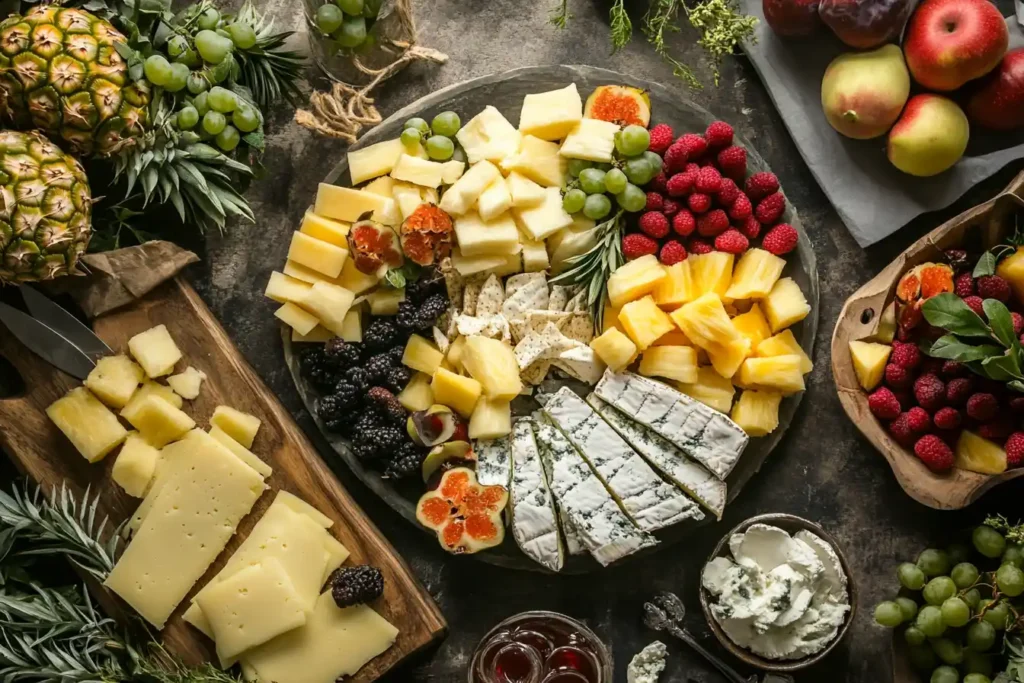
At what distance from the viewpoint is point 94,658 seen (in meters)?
2.39

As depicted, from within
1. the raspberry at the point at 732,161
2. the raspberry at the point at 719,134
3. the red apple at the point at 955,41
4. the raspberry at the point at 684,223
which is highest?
the red apple at the point at 955,41

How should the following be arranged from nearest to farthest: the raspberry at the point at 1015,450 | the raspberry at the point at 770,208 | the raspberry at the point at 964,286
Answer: the raspberry at the point at 1015,450, the raspberry at the point at 964,286, the raspberry at the point at 770,208

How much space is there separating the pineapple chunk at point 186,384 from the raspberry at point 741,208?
161 cm

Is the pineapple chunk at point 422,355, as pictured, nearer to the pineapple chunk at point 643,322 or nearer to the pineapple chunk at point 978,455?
the pineapple chunk at point 643,322

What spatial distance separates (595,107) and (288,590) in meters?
1.62

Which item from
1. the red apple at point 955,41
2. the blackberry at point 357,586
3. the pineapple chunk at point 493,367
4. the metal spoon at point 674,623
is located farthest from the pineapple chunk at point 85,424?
the red apple at point 955,41

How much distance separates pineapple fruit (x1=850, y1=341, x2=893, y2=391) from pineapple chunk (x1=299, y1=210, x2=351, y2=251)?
1.47 m

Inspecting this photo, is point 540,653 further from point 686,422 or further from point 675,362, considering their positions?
point 675,362

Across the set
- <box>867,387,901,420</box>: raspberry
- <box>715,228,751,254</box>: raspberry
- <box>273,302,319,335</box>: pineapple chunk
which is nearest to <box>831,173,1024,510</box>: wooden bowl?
<box>867,387,901,420</box>: raspberry

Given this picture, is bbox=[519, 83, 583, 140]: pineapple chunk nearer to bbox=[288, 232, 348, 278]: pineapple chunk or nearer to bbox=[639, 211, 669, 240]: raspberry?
bbox=[639, 211, 669, 240]: raspberry

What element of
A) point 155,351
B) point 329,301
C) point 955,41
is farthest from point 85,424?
point 955,41

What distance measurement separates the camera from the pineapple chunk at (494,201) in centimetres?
245

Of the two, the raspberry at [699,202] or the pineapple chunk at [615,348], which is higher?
the raspberry at [699,202]

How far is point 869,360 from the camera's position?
93.9 inches
